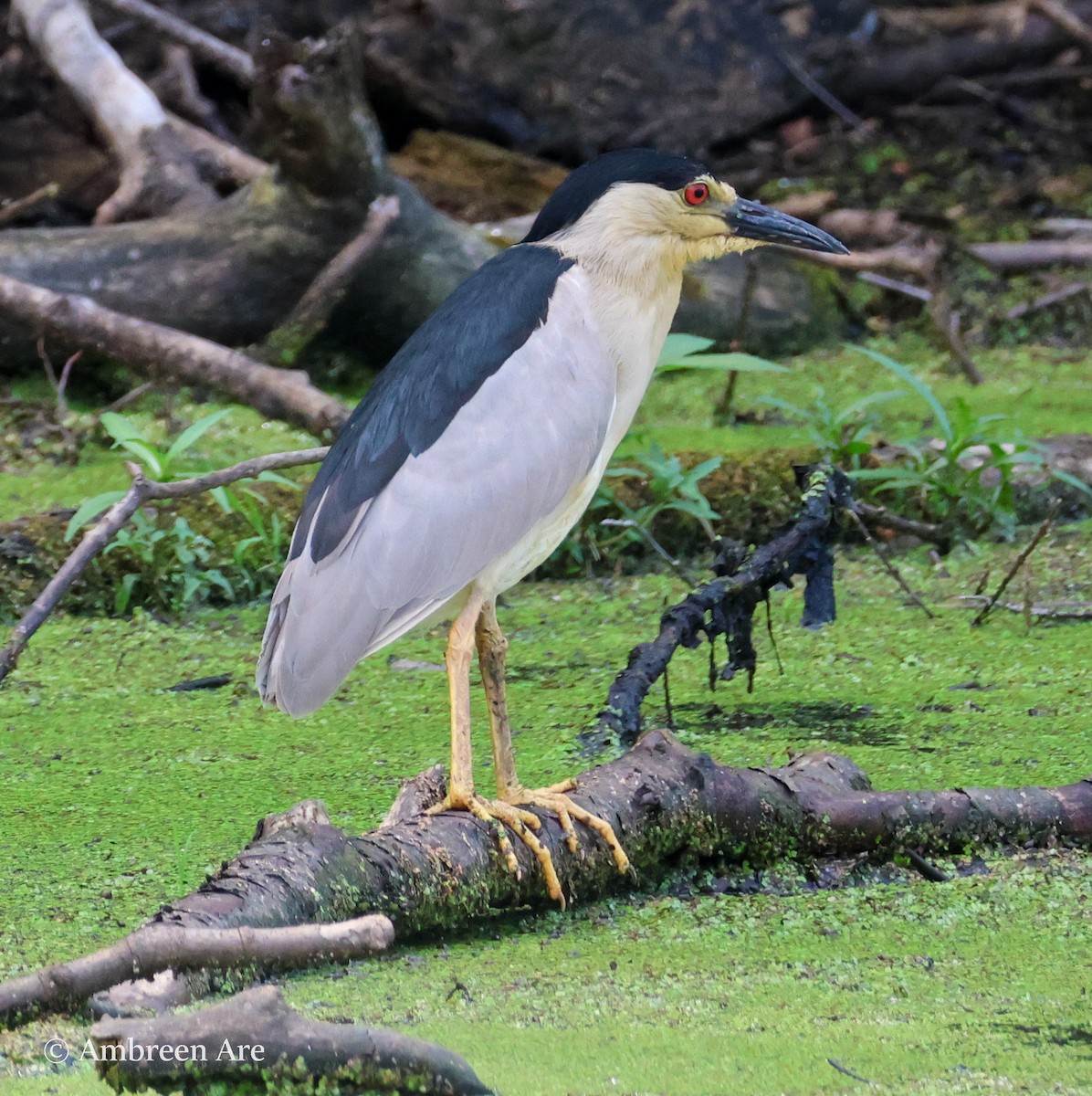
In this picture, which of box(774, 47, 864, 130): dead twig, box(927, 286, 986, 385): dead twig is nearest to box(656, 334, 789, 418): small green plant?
box(927, 286, 986, 385): dead twig

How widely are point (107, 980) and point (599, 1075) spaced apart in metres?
0.58

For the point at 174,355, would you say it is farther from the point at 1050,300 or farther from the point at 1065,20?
the point at 1065,20

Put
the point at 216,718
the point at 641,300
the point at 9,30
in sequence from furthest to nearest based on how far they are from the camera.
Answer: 1. the point at 9,30
2. the point at 216,718
3. the point at 641,300

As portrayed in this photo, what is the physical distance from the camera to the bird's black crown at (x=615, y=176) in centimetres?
293

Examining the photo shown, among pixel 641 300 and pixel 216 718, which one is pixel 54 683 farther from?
pixel 641 300

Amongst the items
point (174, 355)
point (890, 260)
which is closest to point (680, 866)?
point (174, 355)

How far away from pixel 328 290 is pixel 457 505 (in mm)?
3170

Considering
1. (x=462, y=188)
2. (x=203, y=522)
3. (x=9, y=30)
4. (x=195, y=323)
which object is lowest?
(x=203, y=522)

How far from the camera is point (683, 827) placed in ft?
8.00

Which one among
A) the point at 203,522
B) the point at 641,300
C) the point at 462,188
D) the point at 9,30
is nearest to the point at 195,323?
the point at 203,522

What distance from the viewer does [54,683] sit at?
142 inches

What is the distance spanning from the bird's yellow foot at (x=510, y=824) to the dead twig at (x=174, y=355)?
Answer: 2.13 meters

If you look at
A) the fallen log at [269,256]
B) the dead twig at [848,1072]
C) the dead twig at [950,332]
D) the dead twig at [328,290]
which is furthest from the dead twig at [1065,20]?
the dead twig at [848,1072]

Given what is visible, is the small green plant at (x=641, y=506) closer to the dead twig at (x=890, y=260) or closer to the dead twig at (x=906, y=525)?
the dead twig at (x=906, y=525)
